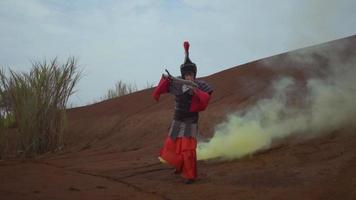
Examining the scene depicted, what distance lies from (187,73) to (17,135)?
19.6ft

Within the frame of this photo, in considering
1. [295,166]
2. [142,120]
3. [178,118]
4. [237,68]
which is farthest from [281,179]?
[237,68]

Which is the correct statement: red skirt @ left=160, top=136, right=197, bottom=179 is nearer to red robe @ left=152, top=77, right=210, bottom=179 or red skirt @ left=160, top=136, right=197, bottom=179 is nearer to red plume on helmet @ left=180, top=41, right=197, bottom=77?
red robe @ left=152, top=77, right=210, bottom=179

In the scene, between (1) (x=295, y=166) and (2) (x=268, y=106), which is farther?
(2) (x=268, y=106)

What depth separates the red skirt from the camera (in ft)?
20.5

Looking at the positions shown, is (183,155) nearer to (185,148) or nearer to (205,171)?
(185,148)

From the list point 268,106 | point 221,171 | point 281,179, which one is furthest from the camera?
point 268,106

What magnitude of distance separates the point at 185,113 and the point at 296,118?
2870 mm

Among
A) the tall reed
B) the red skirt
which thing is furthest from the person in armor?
the tall reed

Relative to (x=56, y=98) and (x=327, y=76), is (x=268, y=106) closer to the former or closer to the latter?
(x=327, y=76)

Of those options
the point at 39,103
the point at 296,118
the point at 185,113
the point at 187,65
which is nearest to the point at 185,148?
the point at 185,113

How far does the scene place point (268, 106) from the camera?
1021cm

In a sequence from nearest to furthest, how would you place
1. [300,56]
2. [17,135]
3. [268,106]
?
[268,106] < [17,135] < [300,56]

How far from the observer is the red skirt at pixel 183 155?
6.25 metres

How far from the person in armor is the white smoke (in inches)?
54.0
